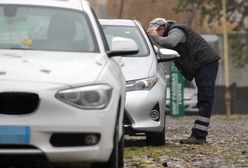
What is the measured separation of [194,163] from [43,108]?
2879 mm

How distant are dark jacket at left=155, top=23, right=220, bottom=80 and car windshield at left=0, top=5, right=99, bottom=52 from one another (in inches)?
139

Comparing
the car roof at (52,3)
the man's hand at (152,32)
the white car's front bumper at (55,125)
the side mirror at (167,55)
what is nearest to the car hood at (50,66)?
the white car's front bumper at (55,125)

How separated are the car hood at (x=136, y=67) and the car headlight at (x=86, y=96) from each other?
3.98 meters

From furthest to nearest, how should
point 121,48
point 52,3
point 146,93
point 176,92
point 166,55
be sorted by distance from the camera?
point 176,92, point 166,55, point 146,93, point 52,3, point 121,48

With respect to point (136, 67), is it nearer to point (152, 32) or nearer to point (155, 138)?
point (152, 32)

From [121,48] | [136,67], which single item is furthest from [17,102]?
[136,67]

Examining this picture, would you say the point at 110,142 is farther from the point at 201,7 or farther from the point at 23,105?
the point at 201,7

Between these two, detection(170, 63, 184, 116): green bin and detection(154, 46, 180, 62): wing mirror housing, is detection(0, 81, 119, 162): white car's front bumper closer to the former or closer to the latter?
detection(154, 46, 180, 62): wing mirror housing

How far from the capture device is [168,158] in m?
9.28

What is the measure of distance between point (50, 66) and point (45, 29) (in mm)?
1090

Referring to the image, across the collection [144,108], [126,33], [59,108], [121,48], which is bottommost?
[144,108]

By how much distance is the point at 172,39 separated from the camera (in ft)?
36.9

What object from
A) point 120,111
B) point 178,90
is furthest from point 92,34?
point 178,90

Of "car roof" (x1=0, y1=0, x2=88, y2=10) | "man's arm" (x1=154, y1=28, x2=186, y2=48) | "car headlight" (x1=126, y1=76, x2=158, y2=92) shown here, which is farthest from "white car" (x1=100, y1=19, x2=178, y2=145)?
"car roof" (x1=0, y1=0, x2=88, y2=10)
